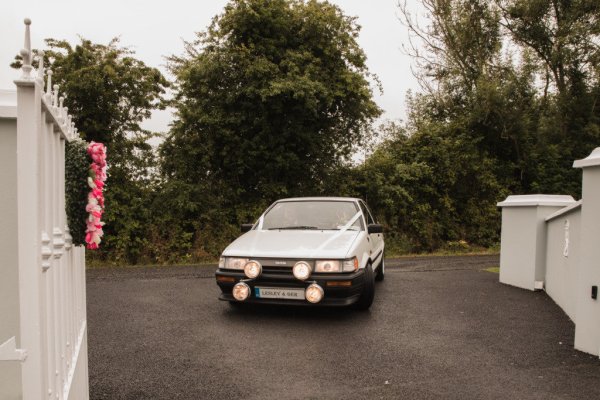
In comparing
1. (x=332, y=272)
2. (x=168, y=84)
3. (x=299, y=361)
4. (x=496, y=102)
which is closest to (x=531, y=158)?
(x=496, y=102)

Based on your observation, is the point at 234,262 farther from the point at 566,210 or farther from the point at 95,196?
the point at 566,210

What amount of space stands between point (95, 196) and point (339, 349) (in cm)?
323

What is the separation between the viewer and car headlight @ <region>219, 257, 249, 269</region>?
612cm

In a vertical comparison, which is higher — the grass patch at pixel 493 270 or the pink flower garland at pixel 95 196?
the pink flower garland at pixel 95 196

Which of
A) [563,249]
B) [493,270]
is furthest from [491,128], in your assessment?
[563,249]

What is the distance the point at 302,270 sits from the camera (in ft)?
19.2

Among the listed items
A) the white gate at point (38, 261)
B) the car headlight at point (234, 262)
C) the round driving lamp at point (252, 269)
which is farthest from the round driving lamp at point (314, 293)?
the white gate at point (38, 261)

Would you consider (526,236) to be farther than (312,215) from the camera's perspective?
Yes

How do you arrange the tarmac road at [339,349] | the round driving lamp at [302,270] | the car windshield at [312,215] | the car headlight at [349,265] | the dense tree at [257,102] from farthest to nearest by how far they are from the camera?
the dense tree at [257,102] < the car windshield at [312,215] < the car headlight at [349,265] < the round driving lamp at [302,270] < the tarmac road at [339,349]

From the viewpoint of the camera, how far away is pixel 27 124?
1753 mm

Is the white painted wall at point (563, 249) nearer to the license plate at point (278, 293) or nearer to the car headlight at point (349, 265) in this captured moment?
the car headlight at point (349, 265)

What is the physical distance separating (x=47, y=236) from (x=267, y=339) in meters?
3.74

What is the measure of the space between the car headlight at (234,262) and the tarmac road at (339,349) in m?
0.69

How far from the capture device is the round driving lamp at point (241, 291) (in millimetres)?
6039
